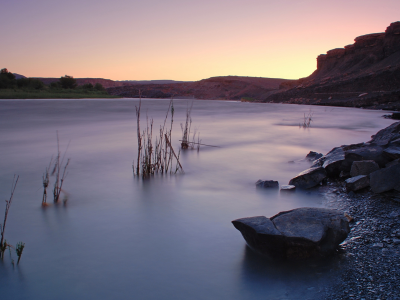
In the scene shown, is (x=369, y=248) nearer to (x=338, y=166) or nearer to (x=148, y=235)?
(x=148, y=235)

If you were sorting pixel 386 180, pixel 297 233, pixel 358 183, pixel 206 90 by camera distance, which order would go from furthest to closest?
pixel 206 90, pixel 358 183, pixel 386 180, pixel 297 233

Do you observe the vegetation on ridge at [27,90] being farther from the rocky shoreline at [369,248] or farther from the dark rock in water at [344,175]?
the rocky shoreline at [369,248]

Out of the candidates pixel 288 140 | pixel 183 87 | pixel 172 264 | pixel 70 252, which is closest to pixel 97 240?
pixel 70 252

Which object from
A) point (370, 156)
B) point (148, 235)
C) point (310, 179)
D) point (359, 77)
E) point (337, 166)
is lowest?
point (148, 235)

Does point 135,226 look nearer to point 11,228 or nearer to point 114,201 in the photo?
point 114,201

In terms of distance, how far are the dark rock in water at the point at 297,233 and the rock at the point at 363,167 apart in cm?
167

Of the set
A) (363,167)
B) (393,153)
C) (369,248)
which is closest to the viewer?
(369,248)

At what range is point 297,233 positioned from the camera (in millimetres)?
2242

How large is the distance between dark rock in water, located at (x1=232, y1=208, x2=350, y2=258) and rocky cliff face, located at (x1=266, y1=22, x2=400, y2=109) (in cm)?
2110

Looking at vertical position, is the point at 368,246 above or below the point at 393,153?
below

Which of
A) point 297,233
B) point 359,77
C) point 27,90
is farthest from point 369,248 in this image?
point 27,90

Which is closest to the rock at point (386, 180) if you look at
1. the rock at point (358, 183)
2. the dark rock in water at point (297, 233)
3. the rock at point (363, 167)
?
the rock at point (358, 183)

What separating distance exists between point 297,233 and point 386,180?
1.78 meters

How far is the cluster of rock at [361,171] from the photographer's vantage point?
337cm
